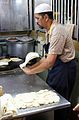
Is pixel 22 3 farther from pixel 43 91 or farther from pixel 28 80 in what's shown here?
pixel 43 91

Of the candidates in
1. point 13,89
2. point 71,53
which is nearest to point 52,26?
point 71,53

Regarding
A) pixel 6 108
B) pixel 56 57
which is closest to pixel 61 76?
pixel 56 57

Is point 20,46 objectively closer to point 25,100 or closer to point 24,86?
point 24,86

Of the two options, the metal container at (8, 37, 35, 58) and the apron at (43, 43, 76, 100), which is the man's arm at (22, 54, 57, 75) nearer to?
the apron at (43, 43, 76, 100)

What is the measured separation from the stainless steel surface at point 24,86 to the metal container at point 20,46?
915mm

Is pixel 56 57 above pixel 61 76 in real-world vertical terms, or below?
above

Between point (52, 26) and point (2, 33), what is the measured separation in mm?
1746

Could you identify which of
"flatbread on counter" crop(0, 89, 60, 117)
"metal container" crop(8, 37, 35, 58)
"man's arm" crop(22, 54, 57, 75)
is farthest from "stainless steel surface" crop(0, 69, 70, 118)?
"metal container" crop(8, 37, 35, 58)

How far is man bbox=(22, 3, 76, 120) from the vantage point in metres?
2.03

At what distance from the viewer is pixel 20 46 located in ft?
11.2

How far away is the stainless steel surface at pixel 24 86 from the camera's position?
5.15 ft

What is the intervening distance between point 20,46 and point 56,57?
1.44 meters

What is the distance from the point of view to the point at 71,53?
2162mm

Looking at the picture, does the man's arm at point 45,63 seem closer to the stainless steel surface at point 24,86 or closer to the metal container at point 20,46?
the stainless steel surface at point 24,86
